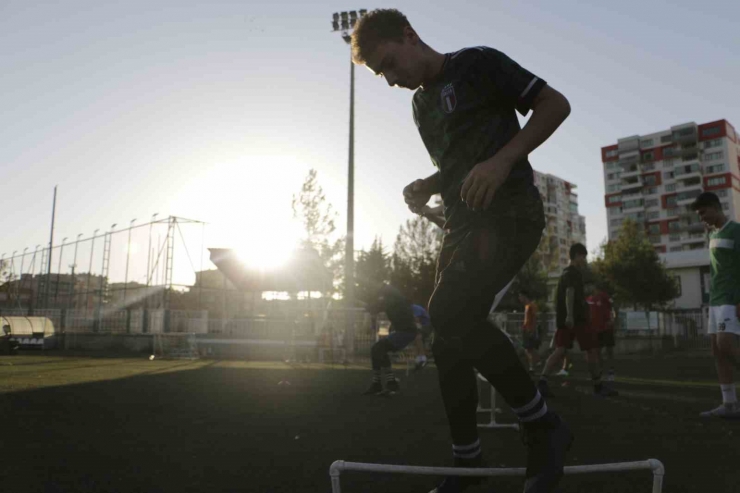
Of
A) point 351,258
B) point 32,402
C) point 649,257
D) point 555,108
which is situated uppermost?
point 649,257

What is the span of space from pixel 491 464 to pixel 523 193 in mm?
1794

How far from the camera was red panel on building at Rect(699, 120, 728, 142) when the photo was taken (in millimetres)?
89000

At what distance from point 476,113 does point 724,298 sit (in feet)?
15.3

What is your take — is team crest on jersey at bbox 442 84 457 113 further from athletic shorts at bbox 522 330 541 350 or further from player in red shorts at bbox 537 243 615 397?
athletic shorts at bbox 522 330 541 350

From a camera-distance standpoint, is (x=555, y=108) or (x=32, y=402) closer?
(x=555, y=108)

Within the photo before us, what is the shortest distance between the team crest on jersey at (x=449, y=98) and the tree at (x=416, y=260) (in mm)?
32764

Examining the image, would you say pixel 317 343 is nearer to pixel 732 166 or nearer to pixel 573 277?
pixel 573 277

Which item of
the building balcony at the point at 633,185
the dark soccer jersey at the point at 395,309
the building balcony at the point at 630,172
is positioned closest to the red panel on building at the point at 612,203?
the building balcony at the point at 633,185

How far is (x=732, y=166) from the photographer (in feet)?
292

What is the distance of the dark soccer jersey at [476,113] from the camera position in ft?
7.11

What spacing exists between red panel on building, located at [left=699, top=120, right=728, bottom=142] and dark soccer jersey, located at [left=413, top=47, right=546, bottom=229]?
10293 centimetres

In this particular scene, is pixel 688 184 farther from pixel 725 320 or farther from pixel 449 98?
pixel 449 98

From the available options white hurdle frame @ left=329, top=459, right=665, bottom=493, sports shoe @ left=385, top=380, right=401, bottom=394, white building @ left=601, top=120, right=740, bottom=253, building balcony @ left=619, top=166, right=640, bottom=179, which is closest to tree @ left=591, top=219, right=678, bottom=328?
sports shoe @ left=385, top=380, right=401, bottom=394

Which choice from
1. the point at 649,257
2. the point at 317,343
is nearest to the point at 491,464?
the point at 317,343
